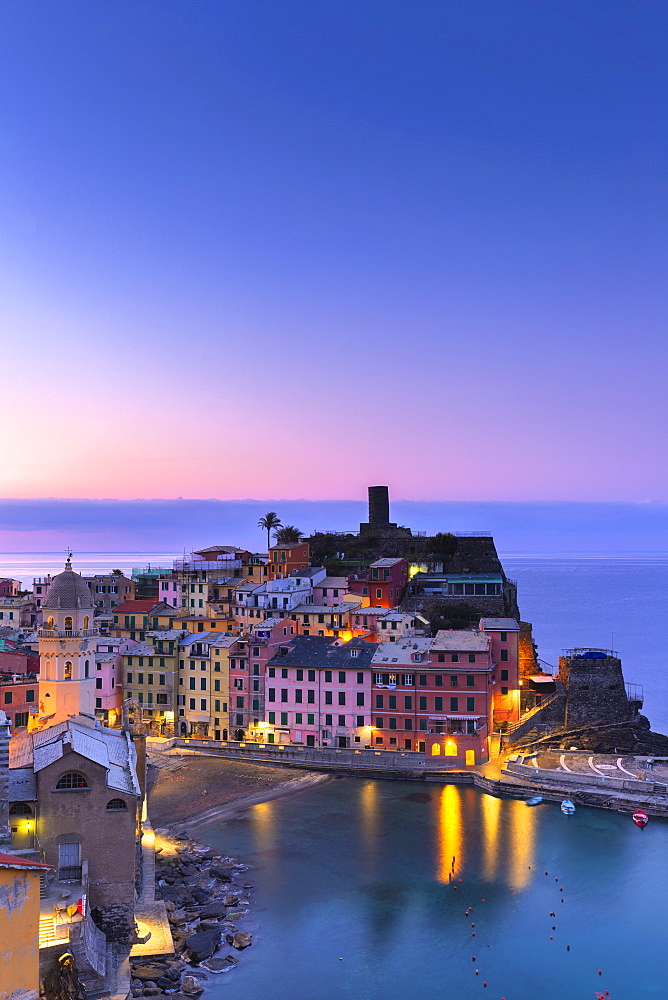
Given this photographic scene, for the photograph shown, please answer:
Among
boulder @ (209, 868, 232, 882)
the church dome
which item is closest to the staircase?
boulder @ (209, 868, 232, 882)

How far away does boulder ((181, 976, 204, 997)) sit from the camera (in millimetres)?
26566

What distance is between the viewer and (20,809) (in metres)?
26.6

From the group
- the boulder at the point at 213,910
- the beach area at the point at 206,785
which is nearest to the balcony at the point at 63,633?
the beach area at the point at 206,785

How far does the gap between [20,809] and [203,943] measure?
925 cm

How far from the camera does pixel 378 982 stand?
2909cm

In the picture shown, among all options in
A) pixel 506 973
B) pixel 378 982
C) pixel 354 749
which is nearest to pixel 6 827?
pixel 378 982

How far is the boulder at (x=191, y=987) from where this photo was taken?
26.6m

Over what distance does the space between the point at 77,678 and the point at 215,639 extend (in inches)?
965

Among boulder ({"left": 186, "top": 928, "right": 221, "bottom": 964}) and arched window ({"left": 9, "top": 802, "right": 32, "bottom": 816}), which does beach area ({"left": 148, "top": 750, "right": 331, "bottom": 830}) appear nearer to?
boulder ({"left": 186, "top": 928, "right": 221, "bottom": 964})

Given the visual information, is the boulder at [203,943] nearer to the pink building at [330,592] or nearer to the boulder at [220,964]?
the boulder at [220,964]

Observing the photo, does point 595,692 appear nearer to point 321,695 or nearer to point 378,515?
point 321,695

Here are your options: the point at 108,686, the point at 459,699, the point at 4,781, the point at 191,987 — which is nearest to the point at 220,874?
the point at 191,987

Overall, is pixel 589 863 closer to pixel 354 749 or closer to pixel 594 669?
pixel 354 749

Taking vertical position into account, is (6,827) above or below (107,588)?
below
